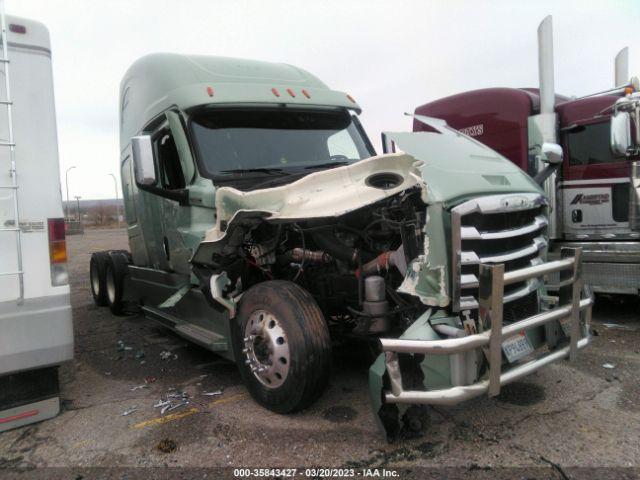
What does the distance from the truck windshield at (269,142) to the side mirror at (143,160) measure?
17.1 inches

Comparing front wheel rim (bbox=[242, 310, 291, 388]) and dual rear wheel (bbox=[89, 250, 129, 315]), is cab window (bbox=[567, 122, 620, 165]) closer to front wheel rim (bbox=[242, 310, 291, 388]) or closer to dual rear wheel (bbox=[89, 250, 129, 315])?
front wheel rim (bbox=[242, 310, 291, 388])

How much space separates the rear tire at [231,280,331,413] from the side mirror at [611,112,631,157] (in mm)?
3999

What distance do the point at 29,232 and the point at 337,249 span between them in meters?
2.16

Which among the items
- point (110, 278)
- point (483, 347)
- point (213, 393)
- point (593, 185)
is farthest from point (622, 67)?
point (110, 278)

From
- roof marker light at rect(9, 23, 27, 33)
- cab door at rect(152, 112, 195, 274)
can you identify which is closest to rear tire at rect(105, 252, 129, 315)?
cab door at rect(152, 112, 195, 274)

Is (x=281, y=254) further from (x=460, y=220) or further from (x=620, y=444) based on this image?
(x=620, y=444)

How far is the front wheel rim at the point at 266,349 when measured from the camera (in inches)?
139

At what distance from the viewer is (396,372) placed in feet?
9.57

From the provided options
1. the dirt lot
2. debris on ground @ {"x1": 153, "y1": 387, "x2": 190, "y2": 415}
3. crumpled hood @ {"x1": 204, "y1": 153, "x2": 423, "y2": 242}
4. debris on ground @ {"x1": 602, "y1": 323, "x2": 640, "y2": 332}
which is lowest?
the dirt lot

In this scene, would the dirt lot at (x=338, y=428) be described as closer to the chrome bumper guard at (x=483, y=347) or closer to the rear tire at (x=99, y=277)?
the chrome bumper guard at (x=483, y=347)

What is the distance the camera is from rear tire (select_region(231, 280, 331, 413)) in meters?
3.39

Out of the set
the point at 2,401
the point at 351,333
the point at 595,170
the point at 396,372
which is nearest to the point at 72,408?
the point at 2,401

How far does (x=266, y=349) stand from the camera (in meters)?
3.67

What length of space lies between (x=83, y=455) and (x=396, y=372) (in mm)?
2104
